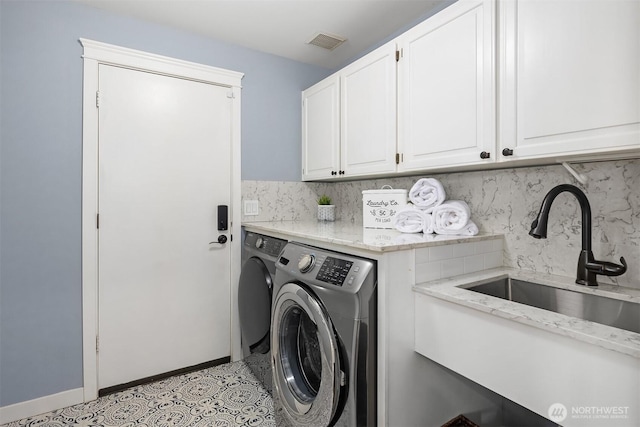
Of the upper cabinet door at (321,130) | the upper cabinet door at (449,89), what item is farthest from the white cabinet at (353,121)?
the upper cabinet door at (449,89)

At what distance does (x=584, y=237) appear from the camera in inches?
51.6

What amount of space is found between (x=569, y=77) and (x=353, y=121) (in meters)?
1.24

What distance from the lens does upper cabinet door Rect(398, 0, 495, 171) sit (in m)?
1.41

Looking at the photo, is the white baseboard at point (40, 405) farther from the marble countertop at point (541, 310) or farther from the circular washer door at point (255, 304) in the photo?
the marble countertop at point (541, 310)

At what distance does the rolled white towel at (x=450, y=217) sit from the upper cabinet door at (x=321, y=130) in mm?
918

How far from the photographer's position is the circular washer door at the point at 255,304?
6.48ft

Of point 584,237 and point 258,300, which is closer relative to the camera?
point 584,237

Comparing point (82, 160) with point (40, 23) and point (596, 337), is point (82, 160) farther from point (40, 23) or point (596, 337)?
point (596, 337)

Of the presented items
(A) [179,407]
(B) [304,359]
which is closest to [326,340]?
(B) [304,359]

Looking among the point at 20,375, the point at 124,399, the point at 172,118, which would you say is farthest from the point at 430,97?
the point at 20,375

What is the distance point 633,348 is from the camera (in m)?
0.81
